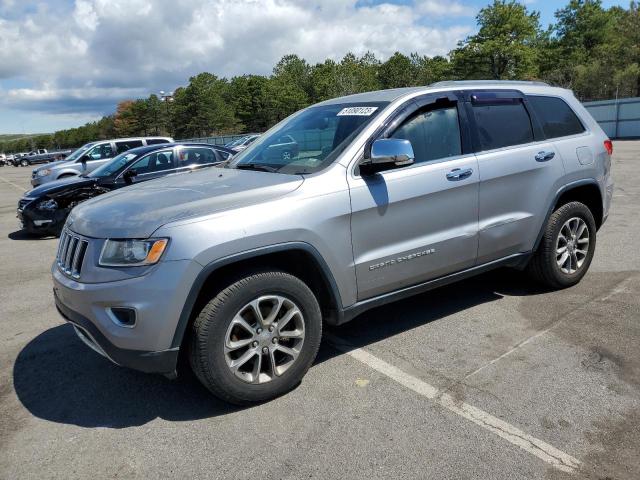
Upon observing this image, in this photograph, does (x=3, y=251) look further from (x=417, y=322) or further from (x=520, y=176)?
(x=520, y=176)

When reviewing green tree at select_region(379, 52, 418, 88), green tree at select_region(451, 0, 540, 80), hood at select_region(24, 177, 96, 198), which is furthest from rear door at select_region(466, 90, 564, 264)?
green tree at select_region(379, 52, 418, 88)

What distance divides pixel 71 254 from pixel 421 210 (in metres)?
2.31

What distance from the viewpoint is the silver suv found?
9.48ft

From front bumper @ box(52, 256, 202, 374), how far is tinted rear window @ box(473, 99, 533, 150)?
2598mm

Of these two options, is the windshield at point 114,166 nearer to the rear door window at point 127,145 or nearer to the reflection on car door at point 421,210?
the rear door window at point 127,145

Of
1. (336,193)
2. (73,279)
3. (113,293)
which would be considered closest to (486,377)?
(336,193)

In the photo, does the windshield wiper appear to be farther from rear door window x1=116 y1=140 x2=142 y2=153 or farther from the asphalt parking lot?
rear door window x1=116 y1=140 x2=142 y2=153

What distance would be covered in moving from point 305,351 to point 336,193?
1.02m

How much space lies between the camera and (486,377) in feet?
11.2

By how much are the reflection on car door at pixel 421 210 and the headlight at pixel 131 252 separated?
4.06ft

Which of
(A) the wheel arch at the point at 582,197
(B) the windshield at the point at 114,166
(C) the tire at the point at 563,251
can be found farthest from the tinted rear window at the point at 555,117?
(B) the windshield at the point at 114,166

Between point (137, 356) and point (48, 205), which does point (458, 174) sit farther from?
point (48, 205)

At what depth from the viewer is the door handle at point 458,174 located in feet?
12.7

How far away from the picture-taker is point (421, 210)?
3.71 metres
